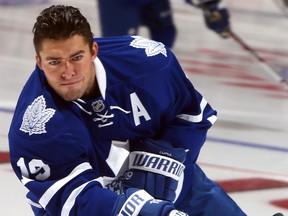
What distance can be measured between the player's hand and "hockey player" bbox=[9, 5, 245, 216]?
6.49 feet

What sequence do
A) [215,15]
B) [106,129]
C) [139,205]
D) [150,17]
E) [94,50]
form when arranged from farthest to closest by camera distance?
[150,17], [215,15], [106,129], [94,50], [139,205]

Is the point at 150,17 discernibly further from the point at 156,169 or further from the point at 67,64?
the point at 67,64

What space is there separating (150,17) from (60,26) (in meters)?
2.55

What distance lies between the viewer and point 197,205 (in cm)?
218

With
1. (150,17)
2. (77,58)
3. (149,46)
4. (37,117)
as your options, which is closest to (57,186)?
(37,117)

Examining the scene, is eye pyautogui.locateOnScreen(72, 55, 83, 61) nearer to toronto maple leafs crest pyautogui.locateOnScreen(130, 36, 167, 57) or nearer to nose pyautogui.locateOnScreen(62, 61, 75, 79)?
nose pyautogui.locateOnScreen(62, 61, 75, 79)

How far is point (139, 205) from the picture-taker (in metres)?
1.80

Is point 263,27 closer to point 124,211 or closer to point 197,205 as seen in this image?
point 197,205

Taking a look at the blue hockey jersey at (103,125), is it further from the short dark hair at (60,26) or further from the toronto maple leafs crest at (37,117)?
the short dark hair at (60,26)

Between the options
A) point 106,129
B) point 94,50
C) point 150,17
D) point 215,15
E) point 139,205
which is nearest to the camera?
point 139,205

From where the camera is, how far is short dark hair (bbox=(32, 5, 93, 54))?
5.97ft

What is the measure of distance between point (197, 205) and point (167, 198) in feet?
0.56

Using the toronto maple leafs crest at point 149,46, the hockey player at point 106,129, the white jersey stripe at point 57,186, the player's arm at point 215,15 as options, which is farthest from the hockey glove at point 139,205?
the player's arm at point 215,15

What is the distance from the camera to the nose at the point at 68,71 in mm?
1820
